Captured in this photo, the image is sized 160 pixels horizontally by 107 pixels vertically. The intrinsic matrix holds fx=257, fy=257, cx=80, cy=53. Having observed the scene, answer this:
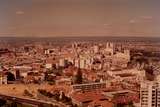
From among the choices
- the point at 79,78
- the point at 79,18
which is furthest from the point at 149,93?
the point at 79,18

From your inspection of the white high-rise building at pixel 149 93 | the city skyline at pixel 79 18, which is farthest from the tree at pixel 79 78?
the white high-rise building at pixel 149 93

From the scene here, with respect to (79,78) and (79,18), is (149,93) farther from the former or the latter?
(79,18)

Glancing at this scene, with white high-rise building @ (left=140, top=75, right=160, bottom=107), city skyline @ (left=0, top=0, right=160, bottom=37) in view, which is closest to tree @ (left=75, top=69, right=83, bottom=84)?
city skyline @ (left=0, top=0, right=160, bottom=37)

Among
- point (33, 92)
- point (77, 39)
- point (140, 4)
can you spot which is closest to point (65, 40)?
point (77, 39)

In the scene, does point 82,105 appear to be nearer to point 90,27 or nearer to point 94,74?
point 94,74

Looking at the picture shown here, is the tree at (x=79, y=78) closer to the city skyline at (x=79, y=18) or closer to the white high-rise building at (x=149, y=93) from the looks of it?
the city skyline at (x=79, y=18)
